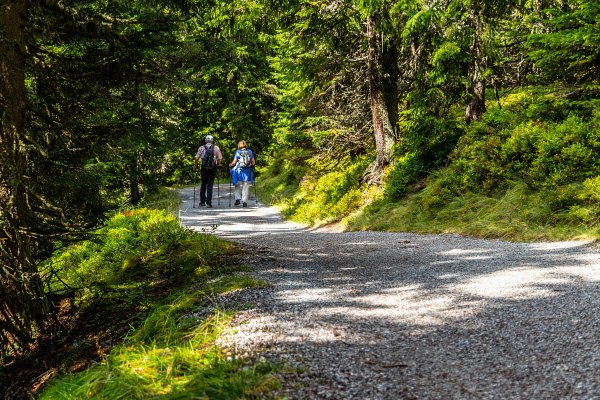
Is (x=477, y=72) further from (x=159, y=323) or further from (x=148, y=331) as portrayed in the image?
(x=148, y=331)

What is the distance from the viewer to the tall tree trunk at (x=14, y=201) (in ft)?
17.5

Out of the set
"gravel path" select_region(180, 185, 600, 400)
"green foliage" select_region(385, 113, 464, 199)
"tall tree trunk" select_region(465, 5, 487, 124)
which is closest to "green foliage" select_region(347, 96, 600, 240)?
"green foliage" select_region(385, 113, 464, 199)

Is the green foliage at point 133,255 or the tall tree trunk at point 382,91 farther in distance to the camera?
the tall tree trunk at point 382,91

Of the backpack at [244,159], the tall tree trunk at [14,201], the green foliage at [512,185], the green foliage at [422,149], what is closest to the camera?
the tall tree trunk at [14,201]

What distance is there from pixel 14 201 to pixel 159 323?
2.20m

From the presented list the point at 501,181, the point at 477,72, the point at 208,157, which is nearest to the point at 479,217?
the point at 501,181

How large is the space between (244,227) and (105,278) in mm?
5661

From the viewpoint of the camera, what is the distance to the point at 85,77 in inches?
269

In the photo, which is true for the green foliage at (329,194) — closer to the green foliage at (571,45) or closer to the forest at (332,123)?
the forest at (332,123)

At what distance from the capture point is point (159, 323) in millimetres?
4605

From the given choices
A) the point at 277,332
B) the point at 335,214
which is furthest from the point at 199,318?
the point at 335,214

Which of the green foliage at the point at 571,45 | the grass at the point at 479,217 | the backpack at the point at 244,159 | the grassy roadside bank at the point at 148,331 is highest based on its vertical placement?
the green foliage at the point at 571,45

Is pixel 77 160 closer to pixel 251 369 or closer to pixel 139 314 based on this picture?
pixel 139 314

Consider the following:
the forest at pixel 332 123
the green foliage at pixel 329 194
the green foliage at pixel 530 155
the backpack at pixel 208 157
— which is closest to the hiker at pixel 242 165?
the backpack at pixel 208 157
